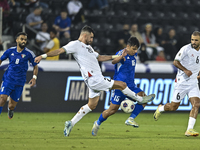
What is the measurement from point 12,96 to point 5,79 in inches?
17.6

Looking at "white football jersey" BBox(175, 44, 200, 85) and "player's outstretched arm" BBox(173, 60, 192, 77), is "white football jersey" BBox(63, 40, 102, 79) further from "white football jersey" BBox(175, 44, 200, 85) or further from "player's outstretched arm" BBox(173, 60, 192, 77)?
"white football jersey" BBox(175, 44, 200, 85)

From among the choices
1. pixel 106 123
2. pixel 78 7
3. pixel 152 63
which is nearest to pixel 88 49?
pixel 106 123

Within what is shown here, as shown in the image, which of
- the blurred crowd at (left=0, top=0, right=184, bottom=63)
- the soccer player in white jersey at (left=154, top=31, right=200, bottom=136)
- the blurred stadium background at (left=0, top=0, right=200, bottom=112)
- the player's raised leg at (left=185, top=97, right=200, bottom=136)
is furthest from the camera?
the blurred crowd at (left=0, top=0, right=184, bottom=63)

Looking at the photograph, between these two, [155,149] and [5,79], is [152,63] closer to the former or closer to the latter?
[5,79]

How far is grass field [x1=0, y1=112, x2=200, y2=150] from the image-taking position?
22.3 feet

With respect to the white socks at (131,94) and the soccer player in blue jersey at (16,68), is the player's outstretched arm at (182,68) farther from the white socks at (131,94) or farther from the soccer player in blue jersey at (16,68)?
the soccer player in blue jersey at (16,68)

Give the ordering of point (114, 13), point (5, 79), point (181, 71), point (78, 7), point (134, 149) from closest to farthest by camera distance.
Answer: point (134, 149) < point (181, 71) < point (5, 79) < point (78, 7) < point (114, 13)

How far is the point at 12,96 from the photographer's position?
368 inches

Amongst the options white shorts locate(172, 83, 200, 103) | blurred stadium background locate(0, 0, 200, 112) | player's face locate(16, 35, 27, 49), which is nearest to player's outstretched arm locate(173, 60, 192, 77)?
white shorts locate(172, 83, 200, 103)

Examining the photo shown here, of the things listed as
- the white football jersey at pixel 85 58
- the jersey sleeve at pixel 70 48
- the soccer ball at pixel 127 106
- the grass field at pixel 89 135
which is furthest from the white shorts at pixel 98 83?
the soccer ball at pixel 127 106

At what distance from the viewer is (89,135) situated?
8188 millimetres

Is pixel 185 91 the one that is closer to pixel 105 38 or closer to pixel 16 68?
pixel 16 68

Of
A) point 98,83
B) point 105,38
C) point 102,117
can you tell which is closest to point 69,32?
point 105,38

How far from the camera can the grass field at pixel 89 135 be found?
680 centimetres
